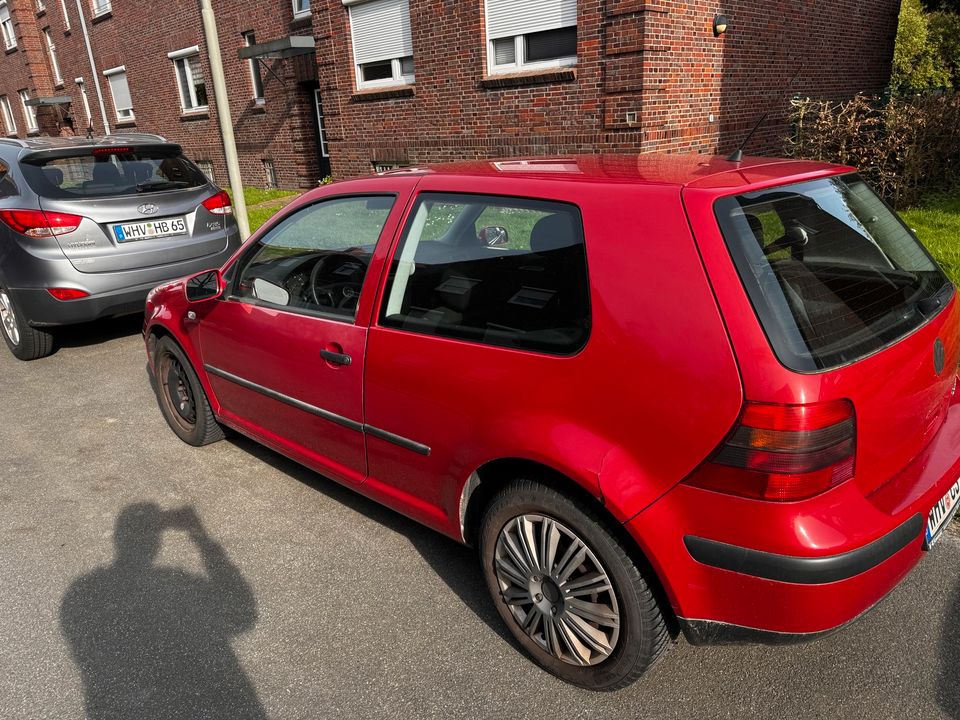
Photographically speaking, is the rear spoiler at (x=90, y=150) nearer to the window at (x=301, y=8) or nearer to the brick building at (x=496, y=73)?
the brick building at (x=496, y=73)

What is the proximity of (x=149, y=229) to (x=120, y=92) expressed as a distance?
20.2 meters

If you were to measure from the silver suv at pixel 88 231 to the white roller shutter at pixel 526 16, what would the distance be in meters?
5.62

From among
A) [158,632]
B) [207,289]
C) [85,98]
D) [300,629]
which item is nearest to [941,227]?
[207,289]

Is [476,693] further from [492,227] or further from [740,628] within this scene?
[492,227]

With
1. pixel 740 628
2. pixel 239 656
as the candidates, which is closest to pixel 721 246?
pixel 740 628

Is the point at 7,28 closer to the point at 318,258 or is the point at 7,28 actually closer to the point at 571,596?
the point at 318,258

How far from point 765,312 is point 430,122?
10745mm

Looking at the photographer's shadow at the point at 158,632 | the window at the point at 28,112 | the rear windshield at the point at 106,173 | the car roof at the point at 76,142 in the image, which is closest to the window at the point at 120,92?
the window at the point at 28,112

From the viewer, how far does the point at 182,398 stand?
448cm

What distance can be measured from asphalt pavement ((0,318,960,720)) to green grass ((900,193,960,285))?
4229 millimetres

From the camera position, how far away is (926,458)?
2348 millimetres

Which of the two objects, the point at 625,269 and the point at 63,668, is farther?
the point at 63,668

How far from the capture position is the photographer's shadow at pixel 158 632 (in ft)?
8.06

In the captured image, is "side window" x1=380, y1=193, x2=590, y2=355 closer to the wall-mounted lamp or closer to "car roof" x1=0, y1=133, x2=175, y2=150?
"car roof" x1=0, y1=133, x2=175, y2=150
